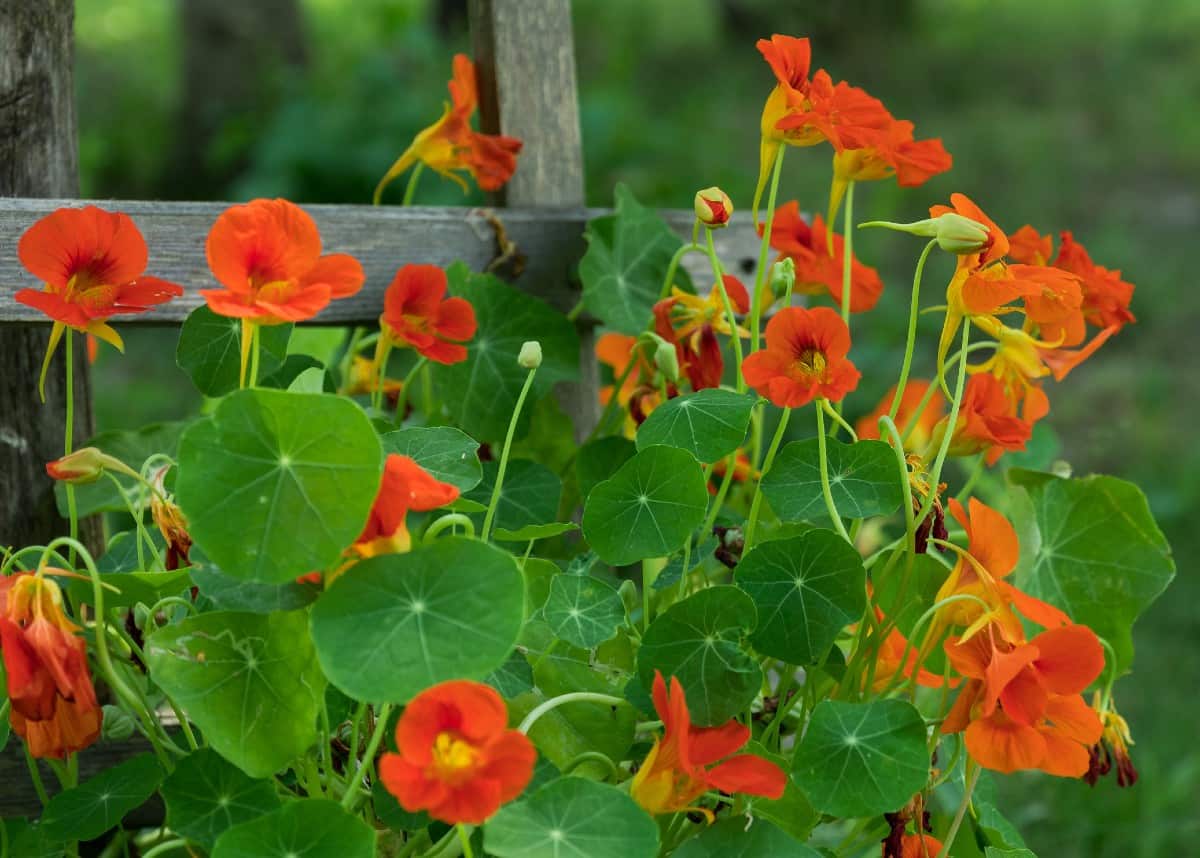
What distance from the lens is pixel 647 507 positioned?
0.88 metres

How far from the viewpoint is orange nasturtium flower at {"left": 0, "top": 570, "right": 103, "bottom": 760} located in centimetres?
69

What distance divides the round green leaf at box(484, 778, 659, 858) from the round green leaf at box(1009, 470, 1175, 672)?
524 mm

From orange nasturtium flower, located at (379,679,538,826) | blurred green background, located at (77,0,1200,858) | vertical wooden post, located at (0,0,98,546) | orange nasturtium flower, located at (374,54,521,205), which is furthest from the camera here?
blurred green background, located at (77,0,1200,858)

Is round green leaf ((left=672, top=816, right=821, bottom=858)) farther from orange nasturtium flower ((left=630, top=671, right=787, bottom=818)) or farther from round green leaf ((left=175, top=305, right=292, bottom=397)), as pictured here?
round green leaf ((left=175, top=305, right=292, bottom=397))

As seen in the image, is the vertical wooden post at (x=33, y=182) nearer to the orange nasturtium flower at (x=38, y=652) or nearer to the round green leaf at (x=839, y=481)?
the orange nasturtium flower at (x=38, y=652)

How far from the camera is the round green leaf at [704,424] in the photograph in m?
0.89

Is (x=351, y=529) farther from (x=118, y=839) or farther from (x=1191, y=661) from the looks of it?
(x=1191, y=661)

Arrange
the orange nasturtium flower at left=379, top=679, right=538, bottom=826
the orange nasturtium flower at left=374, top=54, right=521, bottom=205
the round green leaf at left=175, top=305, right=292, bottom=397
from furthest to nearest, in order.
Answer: the orange nasturtium flower at left=374, top=54, right=521, bottom=205 → the round green leaf at left=175, top=305, right=292, bottom=397 → the orange nasturtium flower at left=379, top=679, right=538, bottom=826

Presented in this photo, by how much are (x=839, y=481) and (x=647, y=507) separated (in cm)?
13

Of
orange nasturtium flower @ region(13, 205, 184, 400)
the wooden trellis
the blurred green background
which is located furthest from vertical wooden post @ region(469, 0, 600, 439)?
the blurred green background

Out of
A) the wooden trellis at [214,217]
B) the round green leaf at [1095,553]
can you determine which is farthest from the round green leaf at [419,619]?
the round green leaf at [1095,553]

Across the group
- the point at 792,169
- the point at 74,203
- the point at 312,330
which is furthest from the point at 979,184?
the point at 74,203

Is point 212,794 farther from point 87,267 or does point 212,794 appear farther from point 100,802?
point 87,267

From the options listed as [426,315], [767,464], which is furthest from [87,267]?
[767,464]
